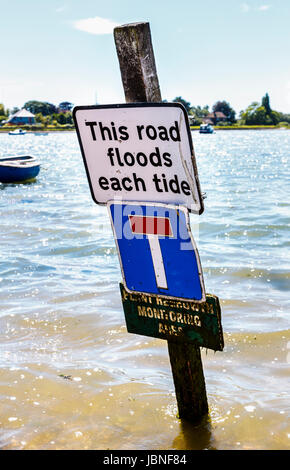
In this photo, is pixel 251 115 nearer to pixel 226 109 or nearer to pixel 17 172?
pixel 226 109

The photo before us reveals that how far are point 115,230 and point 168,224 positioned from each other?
41cm

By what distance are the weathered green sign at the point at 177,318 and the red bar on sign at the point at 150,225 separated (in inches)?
16.9

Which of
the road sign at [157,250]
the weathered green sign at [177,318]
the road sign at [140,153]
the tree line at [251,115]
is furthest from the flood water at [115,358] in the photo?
the tree line at [251,115]

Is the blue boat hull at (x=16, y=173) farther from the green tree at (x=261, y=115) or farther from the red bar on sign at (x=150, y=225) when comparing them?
the green tree at (x=261, y=115)

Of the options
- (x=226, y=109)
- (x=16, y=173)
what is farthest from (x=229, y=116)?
(x=16, y=173)

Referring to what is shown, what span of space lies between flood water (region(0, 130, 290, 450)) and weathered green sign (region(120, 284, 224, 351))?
902 mm

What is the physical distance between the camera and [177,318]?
3523 mm

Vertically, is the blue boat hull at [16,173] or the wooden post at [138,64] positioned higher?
the wooden post at [138,64]

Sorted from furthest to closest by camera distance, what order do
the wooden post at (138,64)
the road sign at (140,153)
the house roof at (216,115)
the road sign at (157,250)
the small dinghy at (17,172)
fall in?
the house roof at (216,115), the small dinghy at (17,172), the wooden post at (138,64), the road sign at (157,250), the road sign at (140,153)

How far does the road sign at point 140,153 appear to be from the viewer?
315cm

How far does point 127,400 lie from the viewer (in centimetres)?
466

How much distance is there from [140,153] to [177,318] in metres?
1.04

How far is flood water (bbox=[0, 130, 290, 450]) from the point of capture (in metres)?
4.12

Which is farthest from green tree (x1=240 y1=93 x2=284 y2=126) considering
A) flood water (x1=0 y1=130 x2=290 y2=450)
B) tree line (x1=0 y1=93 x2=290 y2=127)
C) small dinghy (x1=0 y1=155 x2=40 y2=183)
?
flood water (x1=0 y1=130 x2=290 y2=450)
